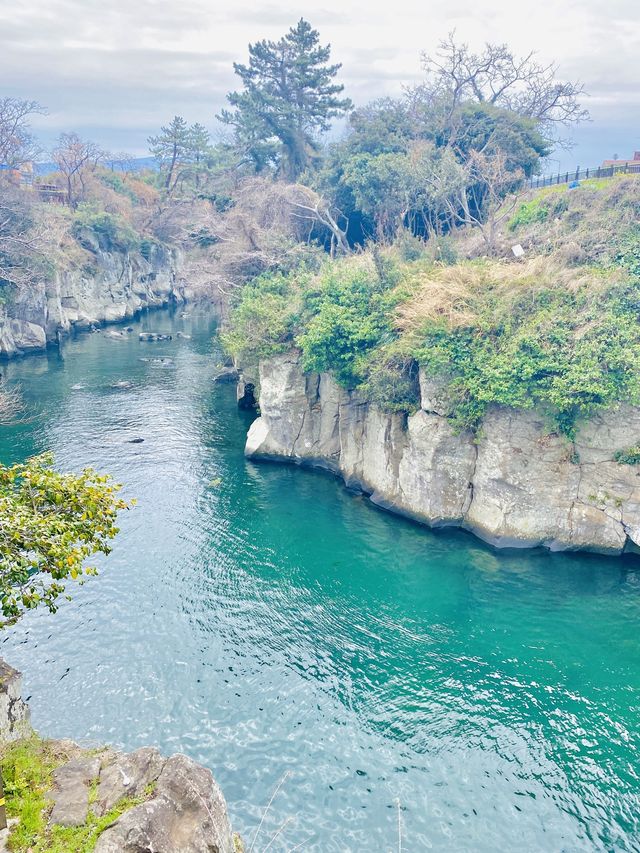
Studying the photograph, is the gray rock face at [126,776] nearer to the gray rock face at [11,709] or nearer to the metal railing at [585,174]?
the gray rock face at [11,709]

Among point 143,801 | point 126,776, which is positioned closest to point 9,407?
point 126,776

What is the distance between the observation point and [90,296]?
6969 cm

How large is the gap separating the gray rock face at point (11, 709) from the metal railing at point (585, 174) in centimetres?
4271

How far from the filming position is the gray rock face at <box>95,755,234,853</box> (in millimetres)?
9086

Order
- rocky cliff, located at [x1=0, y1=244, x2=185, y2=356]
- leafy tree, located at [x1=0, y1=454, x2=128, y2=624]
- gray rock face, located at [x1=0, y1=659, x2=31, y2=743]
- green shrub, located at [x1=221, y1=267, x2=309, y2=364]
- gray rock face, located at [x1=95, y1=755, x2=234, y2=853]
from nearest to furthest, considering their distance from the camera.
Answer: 1. gray rock face, located at [x1=95, y1=755, x2=234, y2=853]
2. leafy tree, located at [x1=0, y1=454, x2=128, y2=624]
3. gray rock face, located at [x1=0, y1=659, x2=31, y2=743]
4. green shrub, located at [x1=221, y1=267, x2=309, y2=364]
5. rocky cliff, located at [x1=0, y1=244, x2=185, y2=356]

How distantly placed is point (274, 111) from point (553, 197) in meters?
31.8

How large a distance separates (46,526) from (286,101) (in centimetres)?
5807

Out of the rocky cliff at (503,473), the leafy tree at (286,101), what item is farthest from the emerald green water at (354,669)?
the leafy tree at (286,101)

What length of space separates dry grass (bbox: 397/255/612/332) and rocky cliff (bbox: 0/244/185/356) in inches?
1282

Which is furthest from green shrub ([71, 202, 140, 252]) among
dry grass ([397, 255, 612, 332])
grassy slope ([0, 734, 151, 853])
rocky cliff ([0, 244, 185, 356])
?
grassy slope ([0, 734, 151, 853])

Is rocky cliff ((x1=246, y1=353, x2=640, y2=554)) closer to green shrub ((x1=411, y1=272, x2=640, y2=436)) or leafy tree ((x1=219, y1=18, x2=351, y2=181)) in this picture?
green shrub ((x1=411, y1=272, x2=640, y2=436))

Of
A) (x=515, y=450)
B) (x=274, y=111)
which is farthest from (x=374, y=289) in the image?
(x=274, y=111)

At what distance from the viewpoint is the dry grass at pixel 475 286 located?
86.2 ft

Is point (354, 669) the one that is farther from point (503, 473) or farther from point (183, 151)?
point (183, 151)
